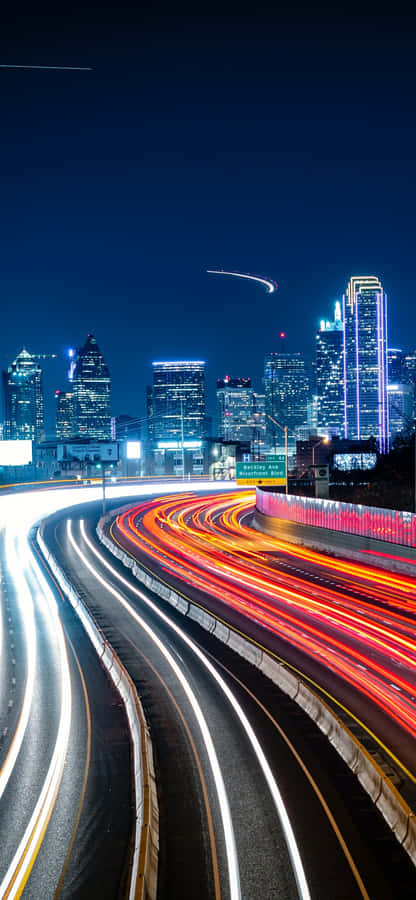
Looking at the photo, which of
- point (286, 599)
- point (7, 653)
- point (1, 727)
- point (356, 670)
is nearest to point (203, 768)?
point (1, 727)

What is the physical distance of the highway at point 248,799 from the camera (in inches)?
433

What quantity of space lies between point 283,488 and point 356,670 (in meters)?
54.9

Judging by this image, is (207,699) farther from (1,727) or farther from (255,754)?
(1,727)

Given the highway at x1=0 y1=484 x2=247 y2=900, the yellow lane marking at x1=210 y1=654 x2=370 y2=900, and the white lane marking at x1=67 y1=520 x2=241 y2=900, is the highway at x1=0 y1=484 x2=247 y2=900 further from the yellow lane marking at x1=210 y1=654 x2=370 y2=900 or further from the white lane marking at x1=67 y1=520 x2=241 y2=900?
the yellow lane marking at x1=210 y1=654 x2=370 y2=900

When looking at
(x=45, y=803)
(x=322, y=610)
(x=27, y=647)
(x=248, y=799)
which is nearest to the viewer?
(x=248, y=799)

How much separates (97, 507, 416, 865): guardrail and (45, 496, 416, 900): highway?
23cm

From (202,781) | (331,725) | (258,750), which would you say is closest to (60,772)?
(202,781)

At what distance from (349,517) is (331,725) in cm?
2589

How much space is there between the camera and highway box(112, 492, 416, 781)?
1856cm

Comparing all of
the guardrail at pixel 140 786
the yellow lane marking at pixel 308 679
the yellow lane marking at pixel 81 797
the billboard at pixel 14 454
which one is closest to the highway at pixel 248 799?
the guardrail at pixel 140 786

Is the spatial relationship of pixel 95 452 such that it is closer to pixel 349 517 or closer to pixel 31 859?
pixel 349 517

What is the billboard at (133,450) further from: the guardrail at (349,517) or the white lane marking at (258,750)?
the white lane marking at (258,750)

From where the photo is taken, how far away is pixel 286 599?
31109 millimetres

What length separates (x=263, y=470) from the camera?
192ft
